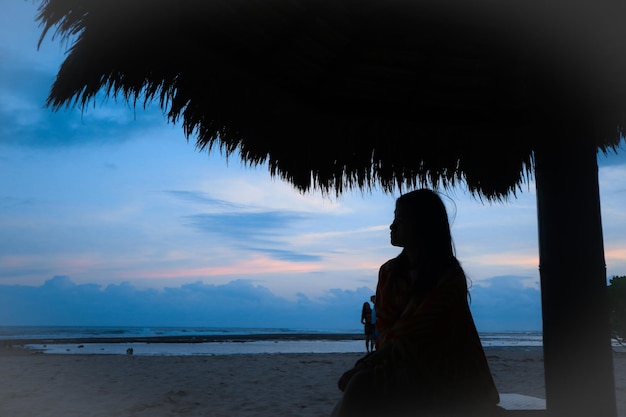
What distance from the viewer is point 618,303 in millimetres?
12422

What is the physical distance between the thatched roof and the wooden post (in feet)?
0.81

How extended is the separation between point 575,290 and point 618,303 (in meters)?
11.3

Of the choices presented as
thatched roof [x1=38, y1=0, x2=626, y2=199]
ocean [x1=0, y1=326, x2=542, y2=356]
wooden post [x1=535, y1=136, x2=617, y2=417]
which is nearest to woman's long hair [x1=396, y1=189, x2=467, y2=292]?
thatched roof [x1=38, y1=0, x2=626, y2=199]

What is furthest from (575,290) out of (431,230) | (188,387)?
(188,387)

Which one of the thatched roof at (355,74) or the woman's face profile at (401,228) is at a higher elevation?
the thatched roof at (355,74)

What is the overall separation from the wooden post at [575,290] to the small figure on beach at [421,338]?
43.8 inches

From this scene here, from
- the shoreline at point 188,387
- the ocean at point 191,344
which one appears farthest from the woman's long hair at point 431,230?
the ocean at point 191,344

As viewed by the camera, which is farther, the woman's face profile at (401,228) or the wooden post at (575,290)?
the wooden post at (575,290)

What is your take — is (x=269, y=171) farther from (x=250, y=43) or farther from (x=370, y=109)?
(x=250, y=43)

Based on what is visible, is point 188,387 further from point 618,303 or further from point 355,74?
point 618,303

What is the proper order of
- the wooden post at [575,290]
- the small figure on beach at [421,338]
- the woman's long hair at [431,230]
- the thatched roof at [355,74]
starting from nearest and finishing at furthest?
the small figure on beach at [421,338] → the woman's long hair at [431,230] → the thatched roof at [355,74] → the wooden post at [575,290]

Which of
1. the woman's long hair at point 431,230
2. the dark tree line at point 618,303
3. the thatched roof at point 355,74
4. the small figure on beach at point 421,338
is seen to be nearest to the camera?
the small figure on beach at point 421,338

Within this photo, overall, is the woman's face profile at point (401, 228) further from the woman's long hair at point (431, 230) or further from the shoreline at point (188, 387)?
the shoreline at point (188, 387)

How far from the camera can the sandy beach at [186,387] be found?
613 cm
